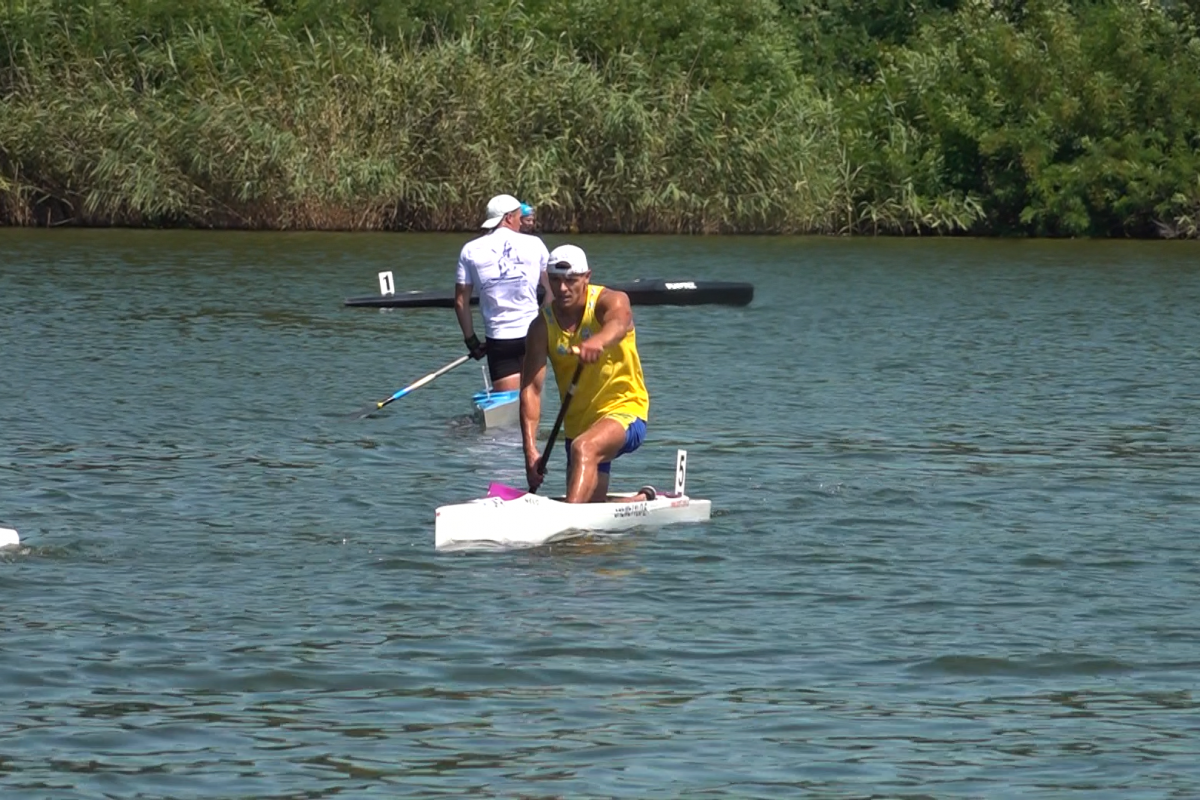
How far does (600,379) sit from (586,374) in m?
0.08

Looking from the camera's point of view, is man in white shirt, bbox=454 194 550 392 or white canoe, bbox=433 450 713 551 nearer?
white canoe, bbox=433 450 713 551

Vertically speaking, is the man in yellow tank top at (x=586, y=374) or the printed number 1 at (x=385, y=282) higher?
the man in yellow tank top at (x=586, y=374)

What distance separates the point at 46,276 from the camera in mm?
31828

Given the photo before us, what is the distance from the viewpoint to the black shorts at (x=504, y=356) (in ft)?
52.0

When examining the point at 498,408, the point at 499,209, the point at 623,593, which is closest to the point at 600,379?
the point at 623,593

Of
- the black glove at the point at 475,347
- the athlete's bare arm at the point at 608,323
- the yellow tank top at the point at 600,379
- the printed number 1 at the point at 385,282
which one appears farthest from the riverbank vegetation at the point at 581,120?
the athlete's bare arm at the point at 608,323

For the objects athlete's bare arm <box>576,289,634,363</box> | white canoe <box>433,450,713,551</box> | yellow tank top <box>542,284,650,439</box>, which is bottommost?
white canoe <box>433,450,713,551</box>

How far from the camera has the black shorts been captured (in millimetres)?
15859

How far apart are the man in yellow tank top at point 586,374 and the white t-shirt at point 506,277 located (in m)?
3.68

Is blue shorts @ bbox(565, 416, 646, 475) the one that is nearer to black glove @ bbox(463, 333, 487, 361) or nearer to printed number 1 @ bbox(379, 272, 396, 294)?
black glove @ bbox(463, 333, 487, 361)

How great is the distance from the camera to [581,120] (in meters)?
43.2

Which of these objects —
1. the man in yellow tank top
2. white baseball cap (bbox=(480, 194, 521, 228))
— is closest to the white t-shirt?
white baseball cap (bbox=(480, 194, 521, 228))

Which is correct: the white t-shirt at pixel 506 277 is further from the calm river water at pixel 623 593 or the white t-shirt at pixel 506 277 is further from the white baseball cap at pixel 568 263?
the white baseball cap at pixel 568 263

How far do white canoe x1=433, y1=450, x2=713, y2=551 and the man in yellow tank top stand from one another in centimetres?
15
